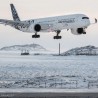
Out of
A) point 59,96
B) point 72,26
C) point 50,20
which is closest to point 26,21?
point 50,20

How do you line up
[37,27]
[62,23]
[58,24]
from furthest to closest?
[62,23], [58,24], [37,27]

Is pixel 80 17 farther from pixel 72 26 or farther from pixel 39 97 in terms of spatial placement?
pixel 39 97

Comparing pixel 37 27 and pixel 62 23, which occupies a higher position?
pixel 62 23

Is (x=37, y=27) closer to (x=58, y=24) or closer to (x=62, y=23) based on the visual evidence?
(x=58, y=24)

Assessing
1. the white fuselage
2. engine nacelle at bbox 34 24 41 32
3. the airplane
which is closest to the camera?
the airplane

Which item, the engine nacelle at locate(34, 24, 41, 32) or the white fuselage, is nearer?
the white fuselage

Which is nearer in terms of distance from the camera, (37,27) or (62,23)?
(37,27)

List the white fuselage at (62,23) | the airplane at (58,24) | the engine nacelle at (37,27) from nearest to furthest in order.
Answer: the airplane at (58,24), the white fuselage at (62,23), the engine nacelle at (37,27)

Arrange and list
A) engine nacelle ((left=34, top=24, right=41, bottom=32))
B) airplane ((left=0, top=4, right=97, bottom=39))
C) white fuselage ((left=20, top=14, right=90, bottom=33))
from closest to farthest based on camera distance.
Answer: airplane ((left=0, top=4, right=97, bottom=39)), white fuselage ((left=20, top=14, right=90, bottom=33)), engine nacelle ((left=34, top=24, right=41, bottom=32))

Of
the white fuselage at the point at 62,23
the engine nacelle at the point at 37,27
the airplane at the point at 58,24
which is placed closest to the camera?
the airplane at the point at 58,24

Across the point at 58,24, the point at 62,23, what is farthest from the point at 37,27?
the point at 62,23

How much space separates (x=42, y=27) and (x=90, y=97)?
3057cm

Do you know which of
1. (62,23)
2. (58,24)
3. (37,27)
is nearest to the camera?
(37,27)

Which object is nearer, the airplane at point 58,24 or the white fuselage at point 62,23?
the airplane at point 58,24
